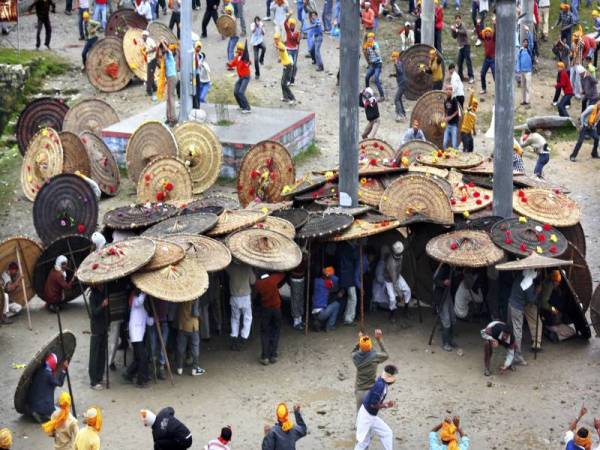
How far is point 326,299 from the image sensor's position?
17.5m

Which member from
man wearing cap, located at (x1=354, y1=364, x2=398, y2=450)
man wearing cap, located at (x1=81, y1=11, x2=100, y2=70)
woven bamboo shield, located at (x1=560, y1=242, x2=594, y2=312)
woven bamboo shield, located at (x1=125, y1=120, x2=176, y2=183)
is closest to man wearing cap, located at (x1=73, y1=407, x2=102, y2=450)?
man wearing cap, located at (x1=354, y1=364, x2=398, y2=450)

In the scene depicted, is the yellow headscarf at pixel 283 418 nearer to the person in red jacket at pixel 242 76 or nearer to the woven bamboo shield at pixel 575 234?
the woven bamboo shield at pixel 575 234

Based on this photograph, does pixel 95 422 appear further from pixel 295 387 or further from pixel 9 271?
pixel 9 271

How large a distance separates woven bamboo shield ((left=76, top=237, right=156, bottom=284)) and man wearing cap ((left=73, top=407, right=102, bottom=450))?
9.69 feet

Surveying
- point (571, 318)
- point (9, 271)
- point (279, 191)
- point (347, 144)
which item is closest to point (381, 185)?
point (347, 144)

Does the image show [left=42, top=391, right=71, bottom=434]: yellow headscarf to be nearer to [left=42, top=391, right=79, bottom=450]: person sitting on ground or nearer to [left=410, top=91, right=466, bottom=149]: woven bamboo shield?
[left=42, top=391, right=79, bottom=450]: person sitting on ground

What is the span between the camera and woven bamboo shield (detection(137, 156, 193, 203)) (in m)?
21.0

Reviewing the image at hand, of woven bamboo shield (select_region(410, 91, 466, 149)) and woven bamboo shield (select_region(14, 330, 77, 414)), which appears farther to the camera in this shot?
woven bamboo shield (select_region(410, 91, 466, 149))

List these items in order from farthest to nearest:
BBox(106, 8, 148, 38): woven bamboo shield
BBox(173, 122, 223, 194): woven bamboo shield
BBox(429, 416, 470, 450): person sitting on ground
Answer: BBox(106, 8, 148, 38): woven bamboo shield < BBox(173, 122, 223, 194): woven bamboo shield < BBox(429, 416, 470, 450): person sitting on ground

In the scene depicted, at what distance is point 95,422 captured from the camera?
1275 centimetres

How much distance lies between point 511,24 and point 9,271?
27.0ft

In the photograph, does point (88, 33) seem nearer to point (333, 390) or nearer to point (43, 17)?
point (43, 17)

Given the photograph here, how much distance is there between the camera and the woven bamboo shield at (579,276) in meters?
17.1

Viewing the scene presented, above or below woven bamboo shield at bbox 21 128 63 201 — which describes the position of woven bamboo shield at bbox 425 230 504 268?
below
